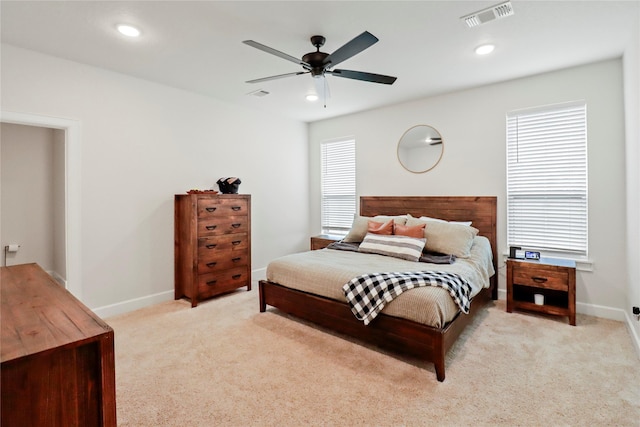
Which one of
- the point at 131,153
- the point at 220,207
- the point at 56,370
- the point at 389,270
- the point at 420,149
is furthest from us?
the point at 420,149

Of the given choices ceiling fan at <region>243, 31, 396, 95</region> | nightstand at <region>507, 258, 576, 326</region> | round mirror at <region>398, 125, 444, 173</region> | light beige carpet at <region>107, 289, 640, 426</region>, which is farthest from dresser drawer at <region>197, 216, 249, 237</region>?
nightstand at <region>507, 258, 576, 326</region>

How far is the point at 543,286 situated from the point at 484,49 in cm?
236

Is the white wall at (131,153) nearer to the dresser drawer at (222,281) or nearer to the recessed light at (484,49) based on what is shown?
the dresser drawer at (222,281)

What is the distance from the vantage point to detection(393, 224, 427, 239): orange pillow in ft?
11.7

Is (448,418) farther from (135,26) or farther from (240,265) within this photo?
(135,26)

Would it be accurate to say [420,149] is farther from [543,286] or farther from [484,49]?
[543,286]

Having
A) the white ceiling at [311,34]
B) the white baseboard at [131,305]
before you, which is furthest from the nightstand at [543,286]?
the white baseboard at [131,305]

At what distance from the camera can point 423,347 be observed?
2250mm

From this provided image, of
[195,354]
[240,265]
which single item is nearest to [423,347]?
[195,354]

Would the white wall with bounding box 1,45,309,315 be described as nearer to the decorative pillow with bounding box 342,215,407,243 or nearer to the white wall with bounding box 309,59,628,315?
the decorative pillow with bounding box 342,215,407,243

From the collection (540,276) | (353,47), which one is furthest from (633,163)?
(353,47)

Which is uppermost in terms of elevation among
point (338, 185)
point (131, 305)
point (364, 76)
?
point (364, 76)

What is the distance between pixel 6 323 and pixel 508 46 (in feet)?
12.4

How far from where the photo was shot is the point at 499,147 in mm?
3816
